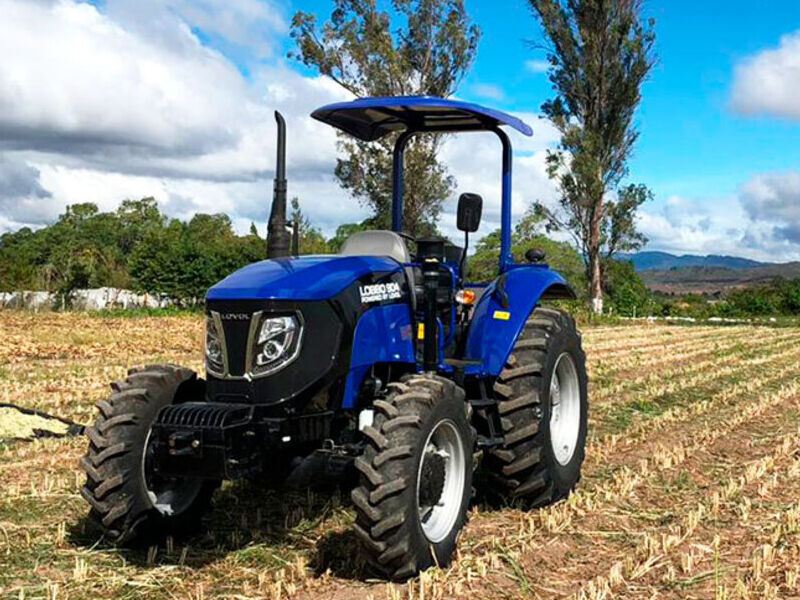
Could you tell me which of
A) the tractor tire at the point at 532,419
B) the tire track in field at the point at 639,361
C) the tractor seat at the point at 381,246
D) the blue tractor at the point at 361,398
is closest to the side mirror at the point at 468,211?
the blue tractor at the point at 361,398

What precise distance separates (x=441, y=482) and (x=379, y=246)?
61.1 inches

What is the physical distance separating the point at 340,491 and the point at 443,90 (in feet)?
78.7

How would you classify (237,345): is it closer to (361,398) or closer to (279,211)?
(361,398)

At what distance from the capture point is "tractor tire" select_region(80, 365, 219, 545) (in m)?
4.65

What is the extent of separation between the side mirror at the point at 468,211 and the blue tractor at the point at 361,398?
0.01 m

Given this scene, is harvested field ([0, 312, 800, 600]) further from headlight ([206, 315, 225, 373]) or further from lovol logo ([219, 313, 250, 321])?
lovol logo ([219, 313, 250, 321])

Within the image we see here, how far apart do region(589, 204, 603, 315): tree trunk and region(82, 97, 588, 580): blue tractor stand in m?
27.0

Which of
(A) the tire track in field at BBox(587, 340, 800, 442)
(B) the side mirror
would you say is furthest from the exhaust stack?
(A) the tire track in field at BBox(587, 340, 800, 442)

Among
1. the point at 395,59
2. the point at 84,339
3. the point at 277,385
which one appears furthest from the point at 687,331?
the point at 277,385

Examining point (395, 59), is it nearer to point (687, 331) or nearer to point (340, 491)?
point (687, 331)

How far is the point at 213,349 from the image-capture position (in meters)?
4.81

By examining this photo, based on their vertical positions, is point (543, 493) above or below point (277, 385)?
below

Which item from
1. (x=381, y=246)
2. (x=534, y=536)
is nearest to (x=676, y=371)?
(x=534, y=536)

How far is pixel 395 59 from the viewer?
28.1 metres
